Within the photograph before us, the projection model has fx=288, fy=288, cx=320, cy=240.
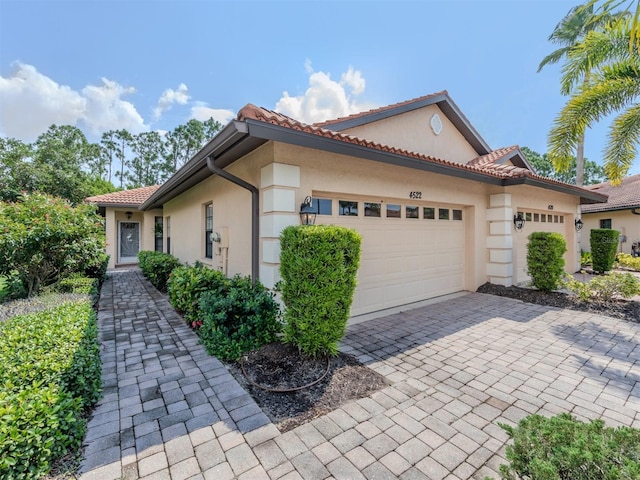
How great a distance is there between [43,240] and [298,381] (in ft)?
23.8

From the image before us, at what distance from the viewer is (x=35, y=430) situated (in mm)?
2033

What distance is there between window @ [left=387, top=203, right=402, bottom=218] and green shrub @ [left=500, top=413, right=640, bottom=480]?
489 centimetres

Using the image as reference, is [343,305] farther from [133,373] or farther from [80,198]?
[80,198]

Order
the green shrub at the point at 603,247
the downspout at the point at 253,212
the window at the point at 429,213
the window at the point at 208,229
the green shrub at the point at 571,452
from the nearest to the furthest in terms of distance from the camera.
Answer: the green shrub at the point at 571,452 < the downspout at the point at 253,212 < the window at the point at 429,213 < the window at the point at 208,229 < the green shrub at the point at 603,247

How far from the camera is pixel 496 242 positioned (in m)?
8.52

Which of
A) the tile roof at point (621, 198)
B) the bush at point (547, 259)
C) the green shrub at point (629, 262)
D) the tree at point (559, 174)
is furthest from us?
the tree at point (559, 174)

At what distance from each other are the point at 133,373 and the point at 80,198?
80.4ft

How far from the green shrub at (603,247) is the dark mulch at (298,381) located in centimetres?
1375

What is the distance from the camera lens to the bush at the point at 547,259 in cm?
767

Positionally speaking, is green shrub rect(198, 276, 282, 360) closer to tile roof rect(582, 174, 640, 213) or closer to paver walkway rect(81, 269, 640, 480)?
paver walkway rect(81, 269, 640, 480)

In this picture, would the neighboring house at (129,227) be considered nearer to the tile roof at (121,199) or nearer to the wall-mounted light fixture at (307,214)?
the tile roof at (121,199)

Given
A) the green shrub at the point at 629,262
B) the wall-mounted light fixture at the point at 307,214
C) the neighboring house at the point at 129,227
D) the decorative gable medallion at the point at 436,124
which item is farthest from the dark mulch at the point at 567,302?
the neighboring house at the point at 129,227

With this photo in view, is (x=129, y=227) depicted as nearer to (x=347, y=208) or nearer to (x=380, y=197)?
(x=347, y=208)

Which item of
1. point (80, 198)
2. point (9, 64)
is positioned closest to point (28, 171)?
point (80, 198)
